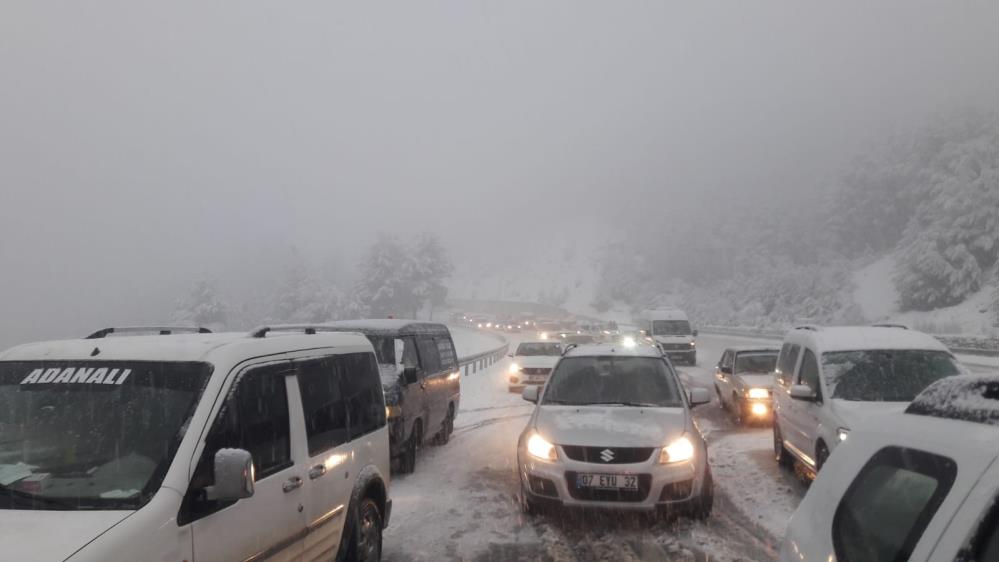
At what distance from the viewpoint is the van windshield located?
3.05 m

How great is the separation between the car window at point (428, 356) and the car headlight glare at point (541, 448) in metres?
3.81

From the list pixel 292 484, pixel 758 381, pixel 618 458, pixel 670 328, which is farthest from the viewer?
pixel 670 328

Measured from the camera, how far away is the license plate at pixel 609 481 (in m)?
6.41

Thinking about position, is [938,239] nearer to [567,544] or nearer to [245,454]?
[567,544]

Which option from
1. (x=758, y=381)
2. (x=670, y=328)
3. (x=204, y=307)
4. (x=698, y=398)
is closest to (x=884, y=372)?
(x=698, y=398)

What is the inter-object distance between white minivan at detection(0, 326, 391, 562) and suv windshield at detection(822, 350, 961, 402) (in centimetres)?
600

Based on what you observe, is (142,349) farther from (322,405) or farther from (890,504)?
(890,504)

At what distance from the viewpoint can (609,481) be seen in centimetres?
645

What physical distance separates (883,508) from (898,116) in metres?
89.4

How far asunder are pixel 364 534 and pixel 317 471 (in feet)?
3.76

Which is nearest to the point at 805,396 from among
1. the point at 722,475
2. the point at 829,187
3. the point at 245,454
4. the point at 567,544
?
the point at 722,475

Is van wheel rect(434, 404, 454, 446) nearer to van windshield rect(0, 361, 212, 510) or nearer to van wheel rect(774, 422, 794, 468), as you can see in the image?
van wheel rect(774, 422, 794, 468)

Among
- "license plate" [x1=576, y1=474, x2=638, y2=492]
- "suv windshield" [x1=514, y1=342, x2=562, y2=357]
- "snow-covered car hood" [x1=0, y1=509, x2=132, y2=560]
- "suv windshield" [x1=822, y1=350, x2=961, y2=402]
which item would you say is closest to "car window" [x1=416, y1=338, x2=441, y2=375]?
"license plate" [x1=576, y1=474, x2=638, y2=492]

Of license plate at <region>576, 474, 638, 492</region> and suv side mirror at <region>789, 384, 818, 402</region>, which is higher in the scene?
suv side mirror at <region>789, 384, 818, 402</region>
